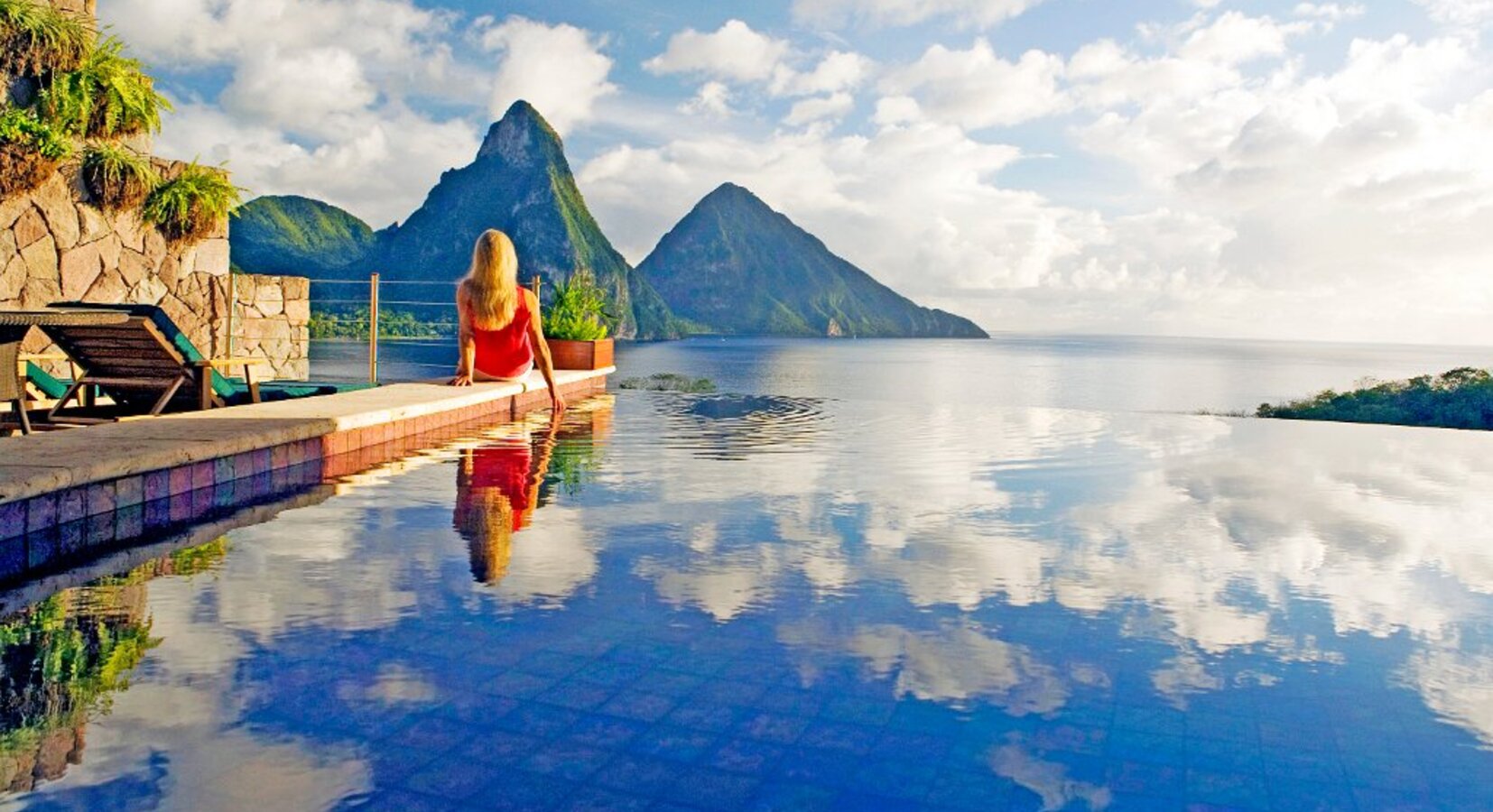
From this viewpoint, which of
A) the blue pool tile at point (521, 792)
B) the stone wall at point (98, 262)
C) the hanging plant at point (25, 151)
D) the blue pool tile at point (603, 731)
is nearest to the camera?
the blue pool tile at point (521, 792)

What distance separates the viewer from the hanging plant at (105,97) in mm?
11508

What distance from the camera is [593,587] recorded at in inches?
147

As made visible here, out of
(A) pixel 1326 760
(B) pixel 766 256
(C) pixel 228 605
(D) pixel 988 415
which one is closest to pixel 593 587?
(C) pixel 228 605

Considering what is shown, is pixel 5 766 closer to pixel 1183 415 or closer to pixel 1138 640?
pixel 1138 640

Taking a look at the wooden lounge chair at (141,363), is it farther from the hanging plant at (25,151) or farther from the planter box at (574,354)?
the planter box at (574,354)

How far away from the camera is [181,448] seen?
5.16 metres

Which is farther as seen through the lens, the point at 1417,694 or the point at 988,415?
the point at 988,415

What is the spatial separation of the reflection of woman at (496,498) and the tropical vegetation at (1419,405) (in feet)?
65.2

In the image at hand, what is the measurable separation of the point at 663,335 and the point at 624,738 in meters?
163

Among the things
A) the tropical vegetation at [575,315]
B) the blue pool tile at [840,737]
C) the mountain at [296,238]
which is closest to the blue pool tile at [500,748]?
the blue pool tile at [840,737]

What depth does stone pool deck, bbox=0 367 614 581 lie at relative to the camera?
4.20 metres

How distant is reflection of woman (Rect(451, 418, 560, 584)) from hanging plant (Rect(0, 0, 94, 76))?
766 centimetres

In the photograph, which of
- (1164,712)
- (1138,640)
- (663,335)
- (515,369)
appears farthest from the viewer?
(663,335)

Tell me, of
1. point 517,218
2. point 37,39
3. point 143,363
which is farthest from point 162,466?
point 517,218
